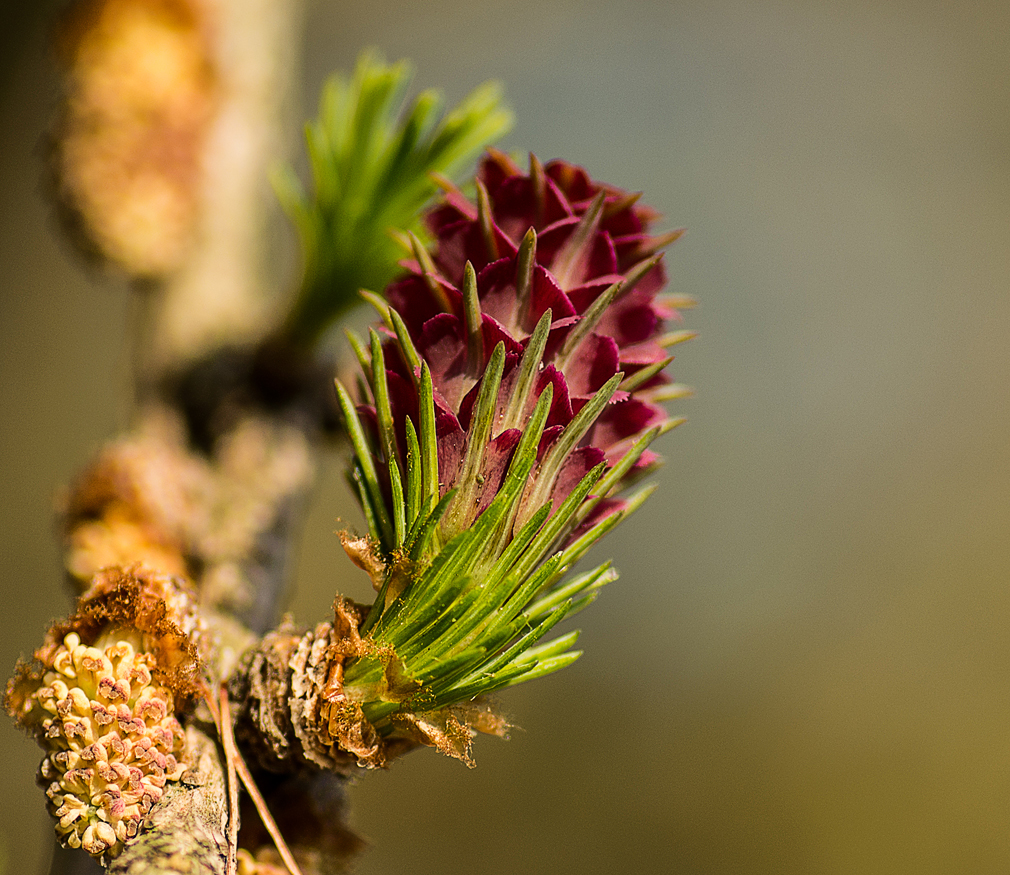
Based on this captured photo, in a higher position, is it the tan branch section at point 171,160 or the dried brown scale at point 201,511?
→ the tan branch section at point 171,160

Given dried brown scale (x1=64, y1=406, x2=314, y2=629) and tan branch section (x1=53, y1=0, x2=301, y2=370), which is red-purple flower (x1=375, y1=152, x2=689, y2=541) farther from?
tan branch section (x1=53, y1=0, x2=301, y2=370)

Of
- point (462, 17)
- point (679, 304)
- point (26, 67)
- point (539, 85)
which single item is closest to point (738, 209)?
point (539, 85)

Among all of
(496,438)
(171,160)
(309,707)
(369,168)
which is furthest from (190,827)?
(171,160)

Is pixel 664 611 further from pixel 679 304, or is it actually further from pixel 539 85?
pixel 679 304

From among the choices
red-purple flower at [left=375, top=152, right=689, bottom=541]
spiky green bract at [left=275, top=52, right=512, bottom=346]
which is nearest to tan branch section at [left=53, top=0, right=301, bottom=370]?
spiky green bract at [left=275, top=52, right=512, bottom=346]

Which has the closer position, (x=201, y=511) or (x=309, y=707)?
(x=309, y=707)

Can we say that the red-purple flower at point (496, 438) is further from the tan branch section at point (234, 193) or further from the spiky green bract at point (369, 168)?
the tan branch section at point (234, 193)

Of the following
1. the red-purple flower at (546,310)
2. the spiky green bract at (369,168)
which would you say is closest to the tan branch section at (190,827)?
the red-purple flower at (546,310)

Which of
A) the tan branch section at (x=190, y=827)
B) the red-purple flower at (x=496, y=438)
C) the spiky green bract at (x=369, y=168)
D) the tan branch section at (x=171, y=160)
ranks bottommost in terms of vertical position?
the tan branch section at (x=190, y=827)

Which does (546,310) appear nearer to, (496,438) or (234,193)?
(496,438)
